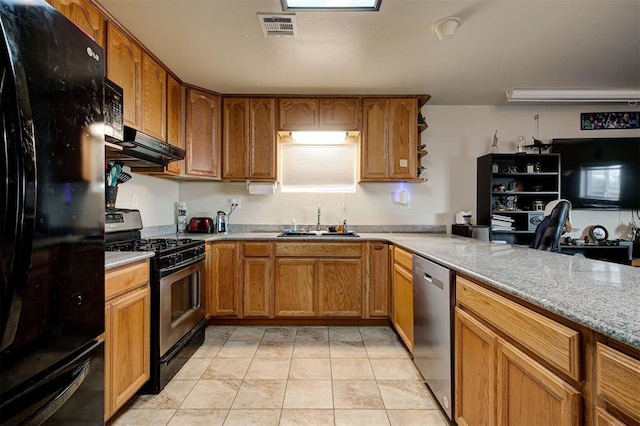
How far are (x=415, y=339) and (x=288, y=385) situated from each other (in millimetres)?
891

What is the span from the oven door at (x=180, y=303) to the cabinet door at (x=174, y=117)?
37.2 inches

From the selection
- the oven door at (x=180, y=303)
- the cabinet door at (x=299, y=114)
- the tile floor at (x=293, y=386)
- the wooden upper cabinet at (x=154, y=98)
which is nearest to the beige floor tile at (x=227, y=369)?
the tile floor at (x=293, y=386)

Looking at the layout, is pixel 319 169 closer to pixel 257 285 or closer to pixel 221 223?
pixel 221 223

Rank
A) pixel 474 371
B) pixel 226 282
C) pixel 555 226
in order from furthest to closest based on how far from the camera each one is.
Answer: pixel 226 282 < pixel 555 226 < pixel 474 371

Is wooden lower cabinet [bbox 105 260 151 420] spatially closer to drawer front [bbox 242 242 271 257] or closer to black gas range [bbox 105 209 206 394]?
black gas range [bbox 105 209 206 394]

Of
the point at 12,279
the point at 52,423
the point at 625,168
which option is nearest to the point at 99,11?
the point at 12,279

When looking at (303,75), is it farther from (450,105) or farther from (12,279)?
(12,279)

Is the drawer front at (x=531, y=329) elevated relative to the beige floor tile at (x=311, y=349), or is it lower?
elevated

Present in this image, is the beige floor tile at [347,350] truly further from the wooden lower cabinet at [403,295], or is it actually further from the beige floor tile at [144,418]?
the beige floor tile at [144,418]

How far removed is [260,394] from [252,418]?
0.22 meters

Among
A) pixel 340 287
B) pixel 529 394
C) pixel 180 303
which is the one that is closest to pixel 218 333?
pixel 180 303

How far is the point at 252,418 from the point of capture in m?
1.66

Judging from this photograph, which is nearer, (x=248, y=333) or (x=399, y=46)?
(x=399, y=46)

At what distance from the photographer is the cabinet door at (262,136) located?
3.21 metres
